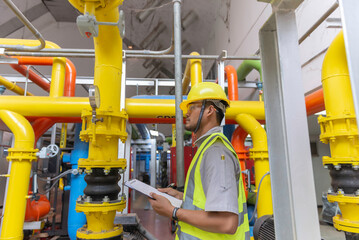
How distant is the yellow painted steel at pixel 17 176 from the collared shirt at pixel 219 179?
2.12 metres

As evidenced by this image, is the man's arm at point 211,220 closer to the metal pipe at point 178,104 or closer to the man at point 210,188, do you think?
the man at point 210,188

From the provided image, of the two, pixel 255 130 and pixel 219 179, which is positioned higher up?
pixel 255 130

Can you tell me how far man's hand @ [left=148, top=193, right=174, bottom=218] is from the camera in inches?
43.5

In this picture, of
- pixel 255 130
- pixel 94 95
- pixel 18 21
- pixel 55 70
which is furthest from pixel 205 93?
pixel 18 21

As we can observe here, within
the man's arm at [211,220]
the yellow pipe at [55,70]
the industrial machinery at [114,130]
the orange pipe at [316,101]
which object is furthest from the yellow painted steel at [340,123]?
the yellow pipe at [55,70]

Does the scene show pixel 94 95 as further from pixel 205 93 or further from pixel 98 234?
pixel 98 234

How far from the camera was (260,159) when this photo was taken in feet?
8.48

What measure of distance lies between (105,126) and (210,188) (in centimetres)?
114

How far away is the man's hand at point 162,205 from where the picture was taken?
3.63 feet

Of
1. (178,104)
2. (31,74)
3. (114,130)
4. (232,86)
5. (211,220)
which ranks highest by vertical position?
(31,74)

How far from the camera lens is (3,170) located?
5422mm

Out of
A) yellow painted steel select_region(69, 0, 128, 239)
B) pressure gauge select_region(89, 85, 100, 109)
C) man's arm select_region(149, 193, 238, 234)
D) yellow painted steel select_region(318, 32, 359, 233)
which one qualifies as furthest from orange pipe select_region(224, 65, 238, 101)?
man's arm select_region(149, 193, 238, 234)

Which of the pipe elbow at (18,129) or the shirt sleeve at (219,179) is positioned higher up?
the pipe elbow at (18,129)

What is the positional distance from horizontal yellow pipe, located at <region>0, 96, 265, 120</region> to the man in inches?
54.2
